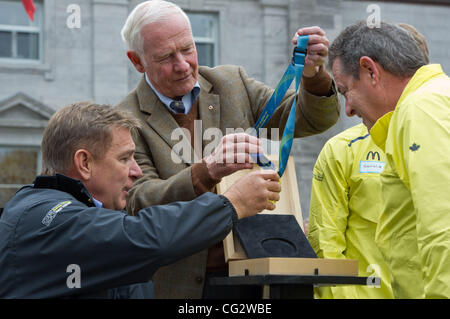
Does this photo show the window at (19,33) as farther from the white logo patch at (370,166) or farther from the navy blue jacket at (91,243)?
the navy blue jacket at (91,243)

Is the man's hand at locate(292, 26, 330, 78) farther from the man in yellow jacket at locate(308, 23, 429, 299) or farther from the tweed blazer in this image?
the man in yellow jacket at locate(308, 23, 429, 299)

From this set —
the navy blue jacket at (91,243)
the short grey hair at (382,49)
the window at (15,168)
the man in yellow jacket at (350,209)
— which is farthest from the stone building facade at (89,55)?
the navy blue jacket at (91,243)

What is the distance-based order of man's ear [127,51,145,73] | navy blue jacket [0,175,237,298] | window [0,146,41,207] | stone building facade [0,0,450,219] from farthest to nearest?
stone building facade [0,0,450,219] → window [0,146,41,207] → man's ear [127,51,145,73] → navy blue jacket [0,175,237,298]

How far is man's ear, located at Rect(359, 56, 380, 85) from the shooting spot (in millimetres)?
2846

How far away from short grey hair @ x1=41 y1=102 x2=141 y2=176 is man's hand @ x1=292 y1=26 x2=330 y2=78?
0.79 meters

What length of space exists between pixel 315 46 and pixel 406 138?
0.66 meters

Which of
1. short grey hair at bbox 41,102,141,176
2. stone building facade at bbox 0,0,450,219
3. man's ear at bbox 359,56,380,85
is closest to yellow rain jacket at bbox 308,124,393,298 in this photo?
man's ear at bbox 359,56,380,85

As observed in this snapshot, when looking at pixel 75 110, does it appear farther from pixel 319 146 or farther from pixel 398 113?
pixel 319 146

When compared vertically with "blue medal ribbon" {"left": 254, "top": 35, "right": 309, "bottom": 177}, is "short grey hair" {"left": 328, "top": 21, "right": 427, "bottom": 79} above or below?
above

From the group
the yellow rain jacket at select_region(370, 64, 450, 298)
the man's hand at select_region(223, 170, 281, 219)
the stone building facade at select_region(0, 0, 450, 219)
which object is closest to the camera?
the yellow rain jacket at select_region(370, 64, 450, 298)

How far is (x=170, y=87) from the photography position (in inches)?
125

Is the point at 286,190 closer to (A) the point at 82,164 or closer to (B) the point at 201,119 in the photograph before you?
(B) the point at 201,119

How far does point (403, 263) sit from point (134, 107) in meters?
1.41

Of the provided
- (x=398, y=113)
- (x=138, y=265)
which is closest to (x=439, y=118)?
(x=398, y=113)
